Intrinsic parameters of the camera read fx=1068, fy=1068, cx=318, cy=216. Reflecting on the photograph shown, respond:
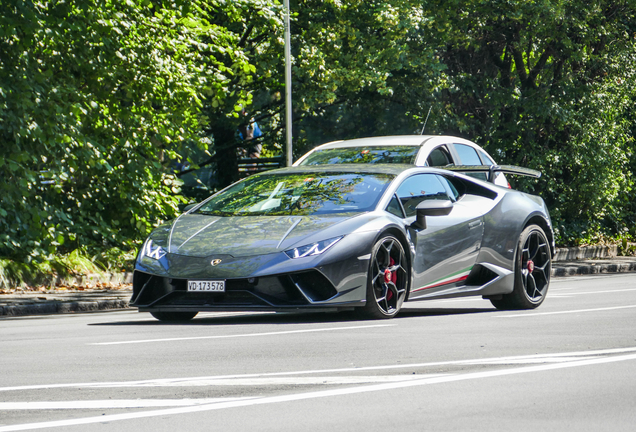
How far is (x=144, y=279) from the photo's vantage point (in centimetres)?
909

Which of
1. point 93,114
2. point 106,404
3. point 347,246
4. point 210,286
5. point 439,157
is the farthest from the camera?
point 93,114

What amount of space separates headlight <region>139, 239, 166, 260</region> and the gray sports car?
1cm

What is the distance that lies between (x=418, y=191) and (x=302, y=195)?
120 centimetres

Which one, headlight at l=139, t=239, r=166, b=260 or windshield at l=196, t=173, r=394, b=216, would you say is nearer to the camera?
headlight at l=139, t=239, r=166, b=260

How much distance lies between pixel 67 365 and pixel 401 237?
150 inches

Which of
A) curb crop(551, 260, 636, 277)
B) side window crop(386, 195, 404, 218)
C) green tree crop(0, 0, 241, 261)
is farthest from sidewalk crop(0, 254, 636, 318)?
curb crop(551, 260, 636, 277)

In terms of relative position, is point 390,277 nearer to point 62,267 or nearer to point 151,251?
point 151,251

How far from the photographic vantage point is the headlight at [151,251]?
9.07 metres

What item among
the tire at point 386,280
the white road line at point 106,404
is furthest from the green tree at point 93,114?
the white road line at point 106,404

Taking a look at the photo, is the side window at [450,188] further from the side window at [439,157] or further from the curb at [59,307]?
the curb at [59,307]

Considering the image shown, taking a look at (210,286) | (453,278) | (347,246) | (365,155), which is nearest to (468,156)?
(365,155)

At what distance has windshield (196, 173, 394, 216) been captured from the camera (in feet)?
31.3

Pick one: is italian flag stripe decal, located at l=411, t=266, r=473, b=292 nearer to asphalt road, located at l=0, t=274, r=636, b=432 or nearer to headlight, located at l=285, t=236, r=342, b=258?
asphalt road, located at l=0, t=274, r=636, b=432

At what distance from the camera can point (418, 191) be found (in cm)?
1027
